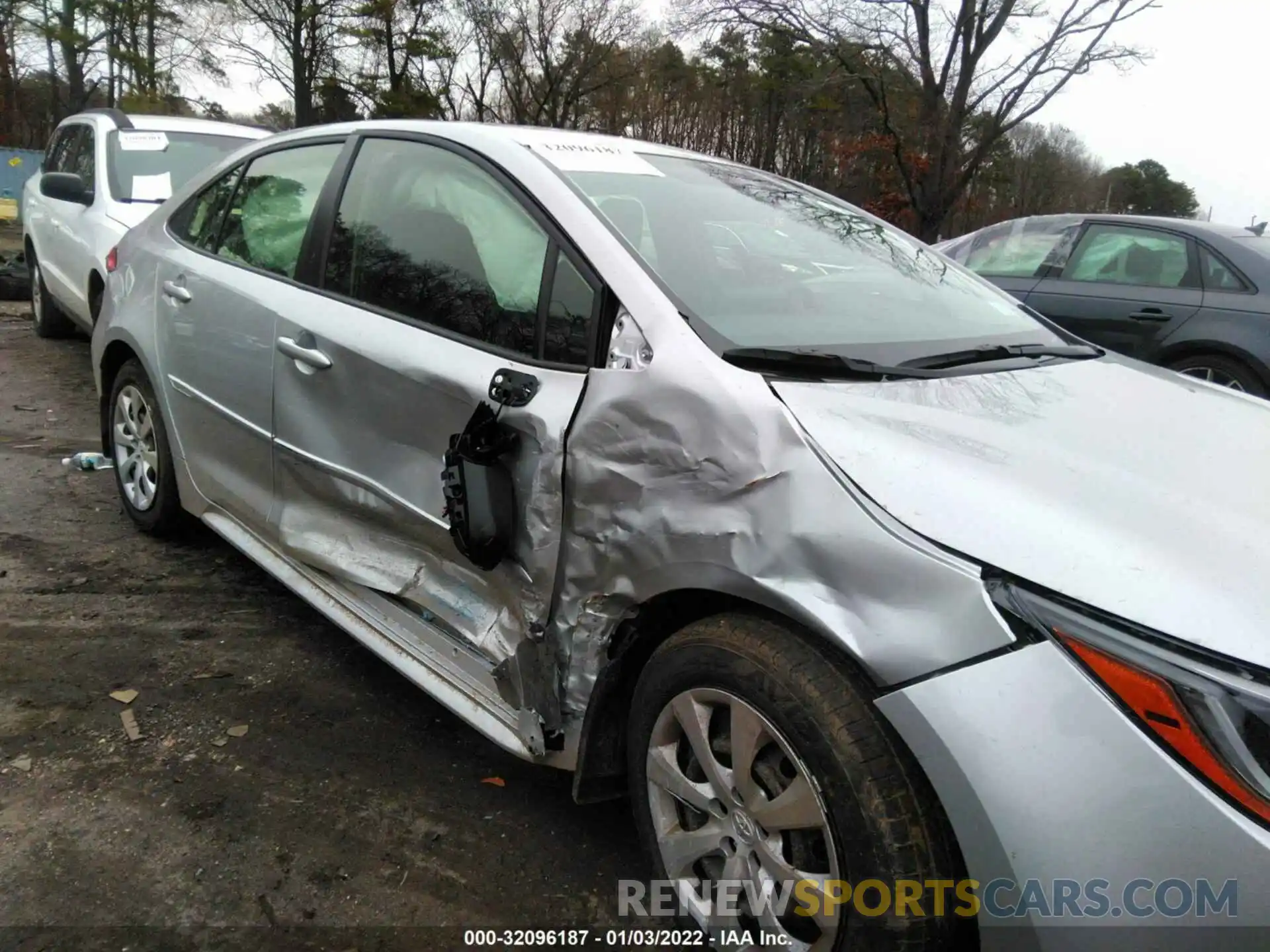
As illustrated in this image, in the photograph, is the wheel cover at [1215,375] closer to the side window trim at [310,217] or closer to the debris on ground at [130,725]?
the side window trim at [310,217]

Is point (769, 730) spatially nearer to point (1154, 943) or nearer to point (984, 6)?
point (1154, 943)

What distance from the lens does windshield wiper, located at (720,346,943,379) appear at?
192 centimetres

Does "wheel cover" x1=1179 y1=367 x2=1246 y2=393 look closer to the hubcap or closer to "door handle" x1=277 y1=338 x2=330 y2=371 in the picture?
"door handle" x1=277 y1=338 x2=330 y2=371

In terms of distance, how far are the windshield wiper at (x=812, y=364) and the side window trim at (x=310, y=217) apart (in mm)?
1524

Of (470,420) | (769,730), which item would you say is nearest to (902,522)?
(769,730)

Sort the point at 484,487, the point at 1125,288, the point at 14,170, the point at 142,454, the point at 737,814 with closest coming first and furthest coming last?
the point at 737,814
the point at 484,487
the point at 142,454
the point at 1125,288
the point at 14,170

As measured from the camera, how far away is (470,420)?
2.16 m

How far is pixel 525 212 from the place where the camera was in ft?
7.69

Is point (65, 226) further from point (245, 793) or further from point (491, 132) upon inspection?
point (245, 793)

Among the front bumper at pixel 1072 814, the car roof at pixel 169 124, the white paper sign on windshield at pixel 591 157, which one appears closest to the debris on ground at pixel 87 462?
the car roof at pixel 169 124

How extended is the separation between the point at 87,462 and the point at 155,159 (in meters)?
2.69

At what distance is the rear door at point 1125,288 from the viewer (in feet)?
20.4

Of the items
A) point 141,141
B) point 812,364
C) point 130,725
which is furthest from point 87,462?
point 812,364

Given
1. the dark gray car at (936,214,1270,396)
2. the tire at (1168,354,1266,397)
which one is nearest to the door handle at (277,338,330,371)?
the dark gray car at (936,214,1270,396)
